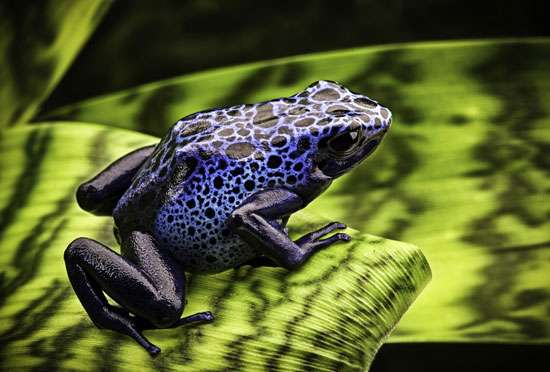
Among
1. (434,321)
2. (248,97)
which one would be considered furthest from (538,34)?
(434,321)

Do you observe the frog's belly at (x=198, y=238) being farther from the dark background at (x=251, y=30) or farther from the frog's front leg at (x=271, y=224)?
the dark background at (x=251, y=30)

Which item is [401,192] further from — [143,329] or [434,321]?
[143,329]

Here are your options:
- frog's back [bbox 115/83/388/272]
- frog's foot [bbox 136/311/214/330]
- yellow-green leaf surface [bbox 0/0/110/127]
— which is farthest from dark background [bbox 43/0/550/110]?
frog's foot [bbox 136/311/214/330]

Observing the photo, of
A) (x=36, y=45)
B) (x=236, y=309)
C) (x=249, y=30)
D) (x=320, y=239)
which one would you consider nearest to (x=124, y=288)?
(x=236, y=309)

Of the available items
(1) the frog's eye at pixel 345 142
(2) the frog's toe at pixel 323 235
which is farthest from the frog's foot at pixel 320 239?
(1) the frog's eye at pixel 345 142

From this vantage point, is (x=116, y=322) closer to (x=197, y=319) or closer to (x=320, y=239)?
(x=197, y=319)

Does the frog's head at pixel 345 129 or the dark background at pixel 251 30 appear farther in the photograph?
the dark background at pixel 251 30
